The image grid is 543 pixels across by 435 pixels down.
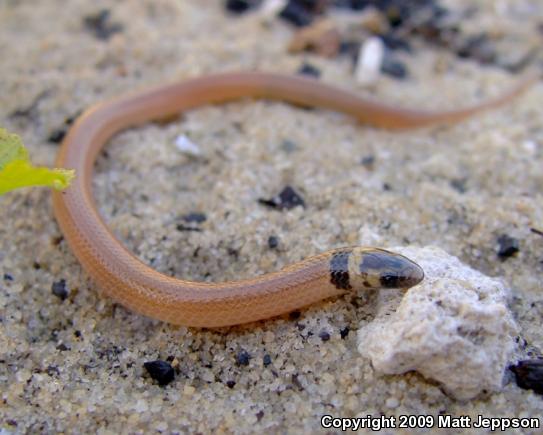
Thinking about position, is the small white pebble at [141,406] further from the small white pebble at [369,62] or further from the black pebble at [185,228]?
the small white pebble at [369,62]

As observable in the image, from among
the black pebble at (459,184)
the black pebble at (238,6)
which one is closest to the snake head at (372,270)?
the black pebble at (459,184)

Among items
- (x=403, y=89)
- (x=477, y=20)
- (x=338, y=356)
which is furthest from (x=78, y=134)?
(x=477, y=20)

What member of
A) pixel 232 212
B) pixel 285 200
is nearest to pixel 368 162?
pixel 285 200

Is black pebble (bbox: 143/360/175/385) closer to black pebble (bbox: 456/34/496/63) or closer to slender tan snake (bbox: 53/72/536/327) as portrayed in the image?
slender tan snake (bbox: 53/72/536/327)

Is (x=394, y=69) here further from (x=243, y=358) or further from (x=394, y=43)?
(x=243, y=358)

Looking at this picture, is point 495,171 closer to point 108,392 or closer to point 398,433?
point 398,433

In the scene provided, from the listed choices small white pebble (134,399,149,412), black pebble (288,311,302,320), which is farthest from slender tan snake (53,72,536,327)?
small white pebble (134,399,149,412)
